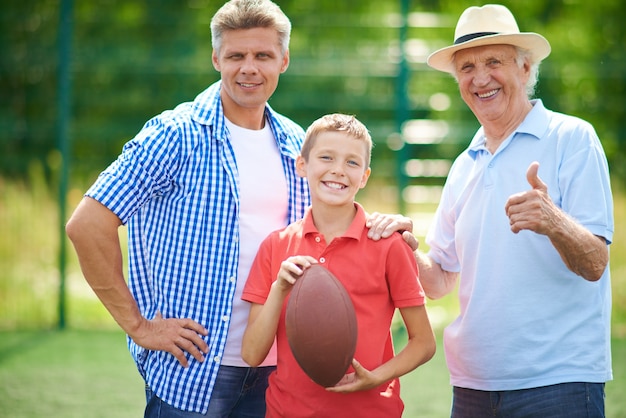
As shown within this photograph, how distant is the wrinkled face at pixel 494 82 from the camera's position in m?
3.00

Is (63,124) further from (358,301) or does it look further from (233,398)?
(358,301)

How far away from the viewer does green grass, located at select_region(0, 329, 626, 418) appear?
5.04 meters

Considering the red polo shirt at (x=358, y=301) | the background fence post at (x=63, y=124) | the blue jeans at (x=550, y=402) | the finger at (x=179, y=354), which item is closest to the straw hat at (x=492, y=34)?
the red polo shirt at (x=358, y=301)

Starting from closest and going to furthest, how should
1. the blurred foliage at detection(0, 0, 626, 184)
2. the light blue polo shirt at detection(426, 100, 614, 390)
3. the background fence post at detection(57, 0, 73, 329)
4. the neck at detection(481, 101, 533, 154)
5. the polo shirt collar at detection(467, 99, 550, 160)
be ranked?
the light blue polo shirt at detection(426, 100, 614, 390) < the polo shirt collar at detection(467, 99, 550, 160) < the neck at detection(481, 101, 533, 154) < the background fence post at detection(57, 0, 73, 329) < the blurred foliage at detection(0, 0, 626, 184)

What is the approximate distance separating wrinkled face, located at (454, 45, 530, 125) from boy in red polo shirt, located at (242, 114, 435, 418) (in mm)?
552

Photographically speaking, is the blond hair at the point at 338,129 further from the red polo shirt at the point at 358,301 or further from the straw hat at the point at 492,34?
the straw hat at the point at 492,34

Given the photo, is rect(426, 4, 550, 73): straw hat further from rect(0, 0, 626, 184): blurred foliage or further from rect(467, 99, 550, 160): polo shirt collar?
rect(0, 0, 626, 184): blurred foliage

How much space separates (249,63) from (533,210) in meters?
1.09

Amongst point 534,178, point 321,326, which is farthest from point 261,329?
point 534,178

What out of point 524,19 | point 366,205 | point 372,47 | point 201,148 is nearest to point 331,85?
point 372,47

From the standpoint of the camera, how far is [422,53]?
7578 millimetres

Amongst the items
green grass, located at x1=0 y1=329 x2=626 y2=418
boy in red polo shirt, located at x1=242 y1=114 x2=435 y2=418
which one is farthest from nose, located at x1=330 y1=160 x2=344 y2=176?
green grass, located at x1=0 y1=329 x2=626 y2=418

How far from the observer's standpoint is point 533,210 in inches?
101

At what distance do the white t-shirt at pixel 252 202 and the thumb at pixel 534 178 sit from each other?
868 millimetres
